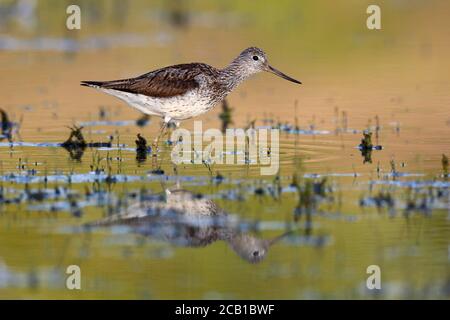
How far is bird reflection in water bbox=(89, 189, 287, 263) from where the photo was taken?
951 centimetres

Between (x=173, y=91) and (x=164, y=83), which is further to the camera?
(x=164, y=83)

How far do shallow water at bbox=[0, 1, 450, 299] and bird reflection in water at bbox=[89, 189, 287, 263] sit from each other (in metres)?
0.02

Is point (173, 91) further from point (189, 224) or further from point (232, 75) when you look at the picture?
point (189, 224)

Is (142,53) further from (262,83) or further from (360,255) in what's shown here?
(360,255)

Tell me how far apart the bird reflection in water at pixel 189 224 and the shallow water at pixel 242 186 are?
25mm

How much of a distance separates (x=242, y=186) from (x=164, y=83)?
296cm

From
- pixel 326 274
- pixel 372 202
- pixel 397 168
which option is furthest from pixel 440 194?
pixel 326 274

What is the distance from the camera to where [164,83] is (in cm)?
1430

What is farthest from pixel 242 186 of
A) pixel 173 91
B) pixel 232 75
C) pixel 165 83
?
pixel 232 75

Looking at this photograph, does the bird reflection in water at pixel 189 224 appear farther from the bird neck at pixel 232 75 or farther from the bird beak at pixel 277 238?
the bird neck at pixel 232 75

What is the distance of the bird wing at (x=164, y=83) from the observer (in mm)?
14219

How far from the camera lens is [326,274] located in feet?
28.3

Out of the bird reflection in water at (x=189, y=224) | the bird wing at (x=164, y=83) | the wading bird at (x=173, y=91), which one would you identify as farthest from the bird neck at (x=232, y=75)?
the bird reflection in water at (x=189, y=224)

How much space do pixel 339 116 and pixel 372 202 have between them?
617 cm
